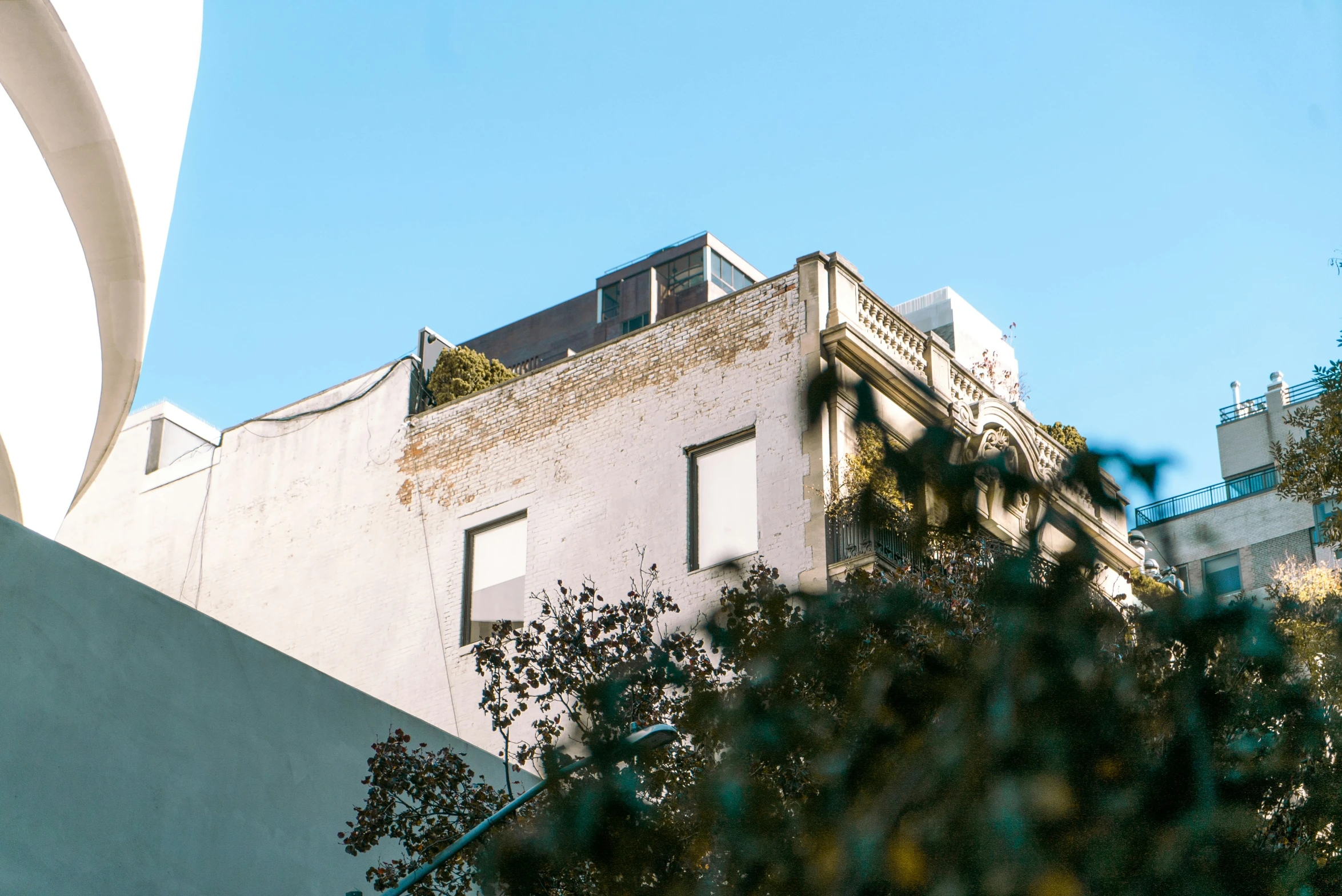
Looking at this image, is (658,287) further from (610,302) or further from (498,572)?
(498,572)

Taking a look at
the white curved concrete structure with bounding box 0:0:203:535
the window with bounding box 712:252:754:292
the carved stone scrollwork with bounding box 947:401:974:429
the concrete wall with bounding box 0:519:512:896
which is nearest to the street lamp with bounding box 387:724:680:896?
the concrete wall with bounding box 0:519:512:896

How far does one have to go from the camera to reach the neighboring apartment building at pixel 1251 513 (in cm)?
4325

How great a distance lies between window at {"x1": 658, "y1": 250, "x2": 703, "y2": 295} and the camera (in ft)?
162

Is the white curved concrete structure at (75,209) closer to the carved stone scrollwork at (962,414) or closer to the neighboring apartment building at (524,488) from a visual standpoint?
the neighboring apartment building at (524,488)

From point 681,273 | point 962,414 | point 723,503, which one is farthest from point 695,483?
point 681,273

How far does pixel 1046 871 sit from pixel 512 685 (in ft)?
32.5

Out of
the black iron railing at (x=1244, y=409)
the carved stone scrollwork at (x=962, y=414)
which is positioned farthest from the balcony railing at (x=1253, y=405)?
the carved stone scrollwork at (x=962, y=414)

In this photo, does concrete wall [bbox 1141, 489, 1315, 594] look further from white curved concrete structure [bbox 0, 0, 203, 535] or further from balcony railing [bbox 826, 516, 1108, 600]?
white curved concrete structure [bbox 0, 0, 203, 535]

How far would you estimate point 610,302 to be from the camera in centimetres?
5075

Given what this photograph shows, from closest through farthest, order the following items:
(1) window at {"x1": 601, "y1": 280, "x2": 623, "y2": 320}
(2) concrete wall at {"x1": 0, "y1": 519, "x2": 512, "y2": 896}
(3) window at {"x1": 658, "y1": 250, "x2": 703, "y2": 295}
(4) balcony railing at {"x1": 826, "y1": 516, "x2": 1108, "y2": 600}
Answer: (4) balcony railing at {"x1": 826, "y1": 516, "x2": 1108, "y2": 600}
(2) concrete wall at {"x1": 0, "y1": 519, "x2": 512, "y2": 896}
(3) window at {"x1": 658, "y1": 250, "x2": 703, "y2": 295}
(1) window at {"x1": 601, "y1": 280, "x2": 623, "y2": 320}

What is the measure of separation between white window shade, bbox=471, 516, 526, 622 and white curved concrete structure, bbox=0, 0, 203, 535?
5179mm

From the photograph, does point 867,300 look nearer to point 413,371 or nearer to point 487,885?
point 413,371

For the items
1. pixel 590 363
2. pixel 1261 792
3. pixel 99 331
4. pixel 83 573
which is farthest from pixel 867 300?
pixel 1261 792

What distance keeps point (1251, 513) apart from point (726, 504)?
29.6m
